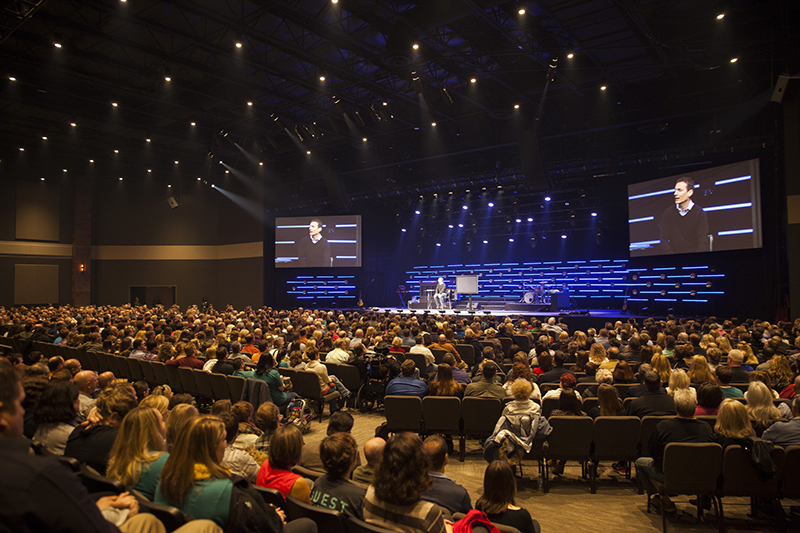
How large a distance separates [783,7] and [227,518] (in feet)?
44.0

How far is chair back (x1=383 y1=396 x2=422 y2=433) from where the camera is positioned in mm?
5328

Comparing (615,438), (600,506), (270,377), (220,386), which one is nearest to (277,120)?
(220,386)

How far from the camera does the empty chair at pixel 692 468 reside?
11.6 ft

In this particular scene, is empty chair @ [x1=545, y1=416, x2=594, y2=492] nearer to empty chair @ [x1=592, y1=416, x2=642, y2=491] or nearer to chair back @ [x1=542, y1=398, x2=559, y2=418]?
empty chair @ [x1=592, y1=416, x2=642, y2=491]

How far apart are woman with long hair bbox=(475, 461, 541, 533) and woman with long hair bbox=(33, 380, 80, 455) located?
3016mm

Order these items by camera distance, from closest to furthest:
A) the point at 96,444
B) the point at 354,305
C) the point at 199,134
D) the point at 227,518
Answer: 1. the point at 227,518
2. the point at 96,444
3. the point at 199,134
4. the point at 354,305

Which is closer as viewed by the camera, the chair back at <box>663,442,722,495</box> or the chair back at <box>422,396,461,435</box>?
the chair back at <box>663,442,722,495</box>

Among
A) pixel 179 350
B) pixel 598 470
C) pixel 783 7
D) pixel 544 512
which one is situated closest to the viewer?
pixel 544 512

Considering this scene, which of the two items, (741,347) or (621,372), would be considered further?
(741,347)

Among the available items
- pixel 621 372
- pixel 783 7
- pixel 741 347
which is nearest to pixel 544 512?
pixel 621 372

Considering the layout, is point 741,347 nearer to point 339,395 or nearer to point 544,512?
point 544,512

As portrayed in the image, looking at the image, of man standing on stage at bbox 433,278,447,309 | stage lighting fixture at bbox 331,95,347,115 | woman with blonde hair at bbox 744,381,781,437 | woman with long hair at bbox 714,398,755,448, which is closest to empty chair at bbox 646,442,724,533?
woman with long hair at bbox 714,398,755,448

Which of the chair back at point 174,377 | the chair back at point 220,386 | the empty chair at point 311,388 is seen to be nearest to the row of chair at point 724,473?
the empty chair at point 311,388

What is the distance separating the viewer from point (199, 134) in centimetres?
1892
